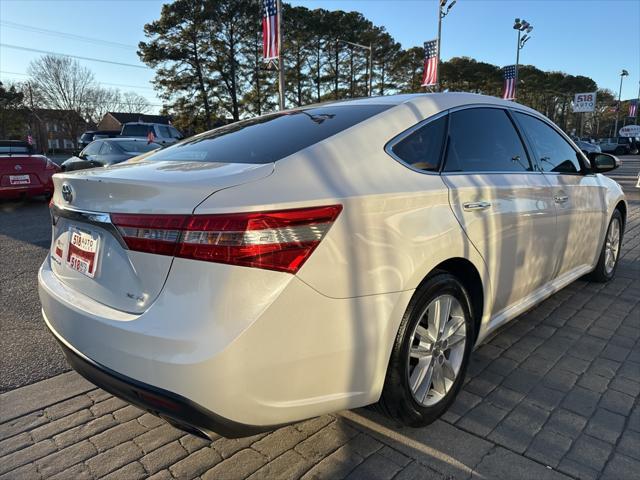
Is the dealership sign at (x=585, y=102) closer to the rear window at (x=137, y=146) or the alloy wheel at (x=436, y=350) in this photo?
the rear window at (x=137, y=146)

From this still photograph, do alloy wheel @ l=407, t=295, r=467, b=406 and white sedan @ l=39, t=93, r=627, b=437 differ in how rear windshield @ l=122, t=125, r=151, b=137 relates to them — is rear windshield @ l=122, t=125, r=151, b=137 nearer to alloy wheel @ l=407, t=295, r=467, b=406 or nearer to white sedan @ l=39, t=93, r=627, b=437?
white sedan @ l=39, t=93, r=627, b=437

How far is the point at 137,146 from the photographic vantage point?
1069 centimetres

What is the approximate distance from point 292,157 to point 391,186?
1.45 feet

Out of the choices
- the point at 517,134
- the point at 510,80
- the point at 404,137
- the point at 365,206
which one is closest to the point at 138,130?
the point at 517,134

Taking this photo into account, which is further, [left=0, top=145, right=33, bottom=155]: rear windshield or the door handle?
[left=0, top=145, right=33, bottom=155]: rear windshield

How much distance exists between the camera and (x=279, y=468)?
2.16m

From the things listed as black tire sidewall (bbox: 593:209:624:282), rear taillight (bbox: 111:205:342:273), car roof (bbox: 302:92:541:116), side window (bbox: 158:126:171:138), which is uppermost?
side window (bbox: 158:126:171:138)

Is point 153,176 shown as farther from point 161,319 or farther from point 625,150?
point 625,150

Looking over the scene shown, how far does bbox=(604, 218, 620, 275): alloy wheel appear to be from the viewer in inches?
182

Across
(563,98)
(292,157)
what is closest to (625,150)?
(563,98)

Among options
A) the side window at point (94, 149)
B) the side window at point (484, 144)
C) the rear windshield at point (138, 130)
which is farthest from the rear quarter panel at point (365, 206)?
the rear windshield at point (138, 130)

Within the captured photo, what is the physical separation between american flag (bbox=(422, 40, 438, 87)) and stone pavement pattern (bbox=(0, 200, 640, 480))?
23684mm

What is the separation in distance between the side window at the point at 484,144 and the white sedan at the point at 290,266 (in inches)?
0.7

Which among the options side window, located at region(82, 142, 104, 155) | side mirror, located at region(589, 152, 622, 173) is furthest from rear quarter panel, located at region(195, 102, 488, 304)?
side window, located at region(82, 142, 104, 155)
